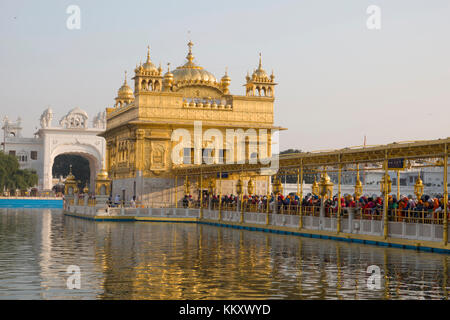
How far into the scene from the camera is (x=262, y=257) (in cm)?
1622

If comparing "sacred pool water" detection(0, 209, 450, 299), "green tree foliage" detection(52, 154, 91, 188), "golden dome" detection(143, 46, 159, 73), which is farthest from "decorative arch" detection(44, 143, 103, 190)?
"sacred pool water" detection(0, 209, 450, 299)

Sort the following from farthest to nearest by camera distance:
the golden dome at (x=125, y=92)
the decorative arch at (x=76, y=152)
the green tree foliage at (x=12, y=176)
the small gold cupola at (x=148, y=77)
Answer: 1. the decorative arch at (x=76, y=152)
2. the green tree foliage at (x=12, y=176)
3. the golden dome at (x=125, y=92)
4. the small gold cupola at (x=148, y=77)

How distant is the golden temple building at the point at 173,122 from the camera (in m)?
39.7

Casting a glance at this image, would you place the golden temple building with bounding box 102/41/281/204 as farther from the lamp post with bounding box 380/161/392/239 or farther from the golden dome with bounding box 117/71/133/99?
the lamp post with bounding box 380/161/392/239

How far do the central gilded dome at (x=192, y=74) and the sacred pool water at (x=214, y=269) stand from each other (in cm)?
2356

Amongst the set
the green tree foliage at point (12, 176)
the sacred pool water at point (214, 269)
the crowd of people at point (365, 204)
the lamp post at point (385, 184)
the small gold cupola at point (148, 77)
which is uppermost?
the small gold cupola at point (148, 77)

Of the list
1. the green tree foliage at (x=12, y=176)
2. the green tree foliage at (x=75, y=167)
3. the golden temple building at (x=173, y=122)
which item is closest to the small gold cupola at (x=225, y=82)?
the golden temple building at (x=173, y=122)

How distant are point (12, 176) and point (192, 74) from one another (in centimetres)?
3870

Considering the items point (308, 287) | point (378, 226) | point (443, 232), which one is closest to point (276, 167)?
point (378, 226)

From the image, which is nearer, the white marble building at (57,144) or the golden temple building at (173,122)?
the golden temple building at (173,122)

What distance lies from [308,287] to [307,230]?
1292 cm

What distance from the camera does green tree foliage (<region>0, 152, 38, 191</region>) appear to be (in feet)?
244

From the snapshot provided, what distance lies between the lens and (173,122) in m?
39.8

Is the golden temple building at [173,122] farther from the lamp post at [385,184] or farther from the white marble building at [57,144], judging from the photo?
the white marble building at [57,144]
